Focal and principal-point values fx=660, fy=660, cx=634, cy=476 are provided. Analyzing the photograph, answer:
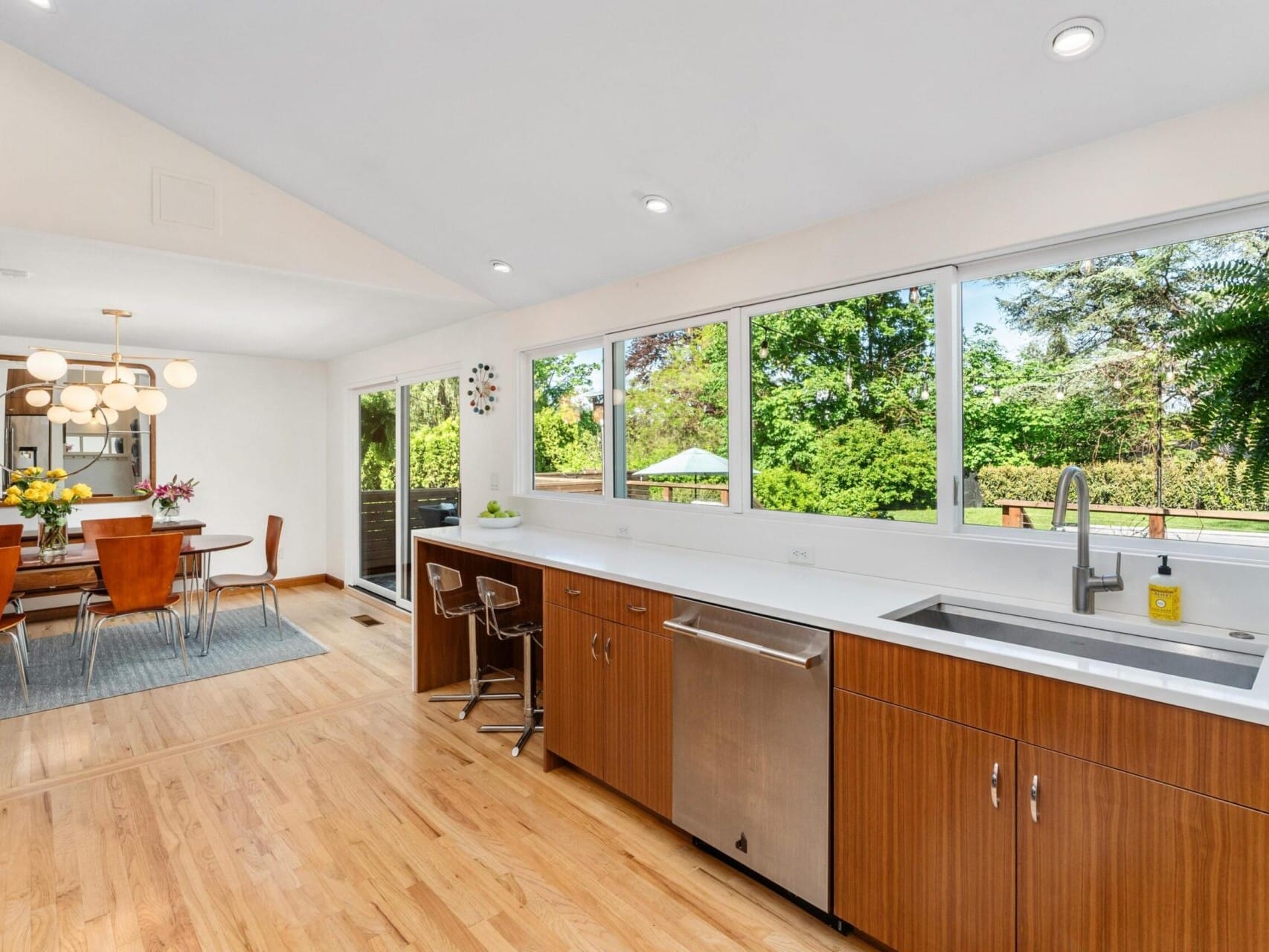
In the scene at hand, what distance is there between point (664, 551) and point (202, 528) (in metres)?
4.39

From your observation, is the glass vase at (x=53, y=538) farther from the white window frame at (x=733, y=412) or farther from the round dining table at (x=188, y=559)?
the white window frame at (x=733, y=412)

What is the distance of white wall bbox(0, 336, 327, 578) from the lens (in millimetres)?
5770

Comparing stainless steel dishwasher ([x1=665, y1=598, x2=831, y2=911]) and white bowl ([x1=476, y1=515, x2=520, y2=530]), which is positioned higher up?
white bowl ([x1=476, y1=515, x2=520, y2=530])

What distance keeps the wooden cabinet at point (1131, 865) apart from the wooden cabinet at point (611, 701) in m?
1.13

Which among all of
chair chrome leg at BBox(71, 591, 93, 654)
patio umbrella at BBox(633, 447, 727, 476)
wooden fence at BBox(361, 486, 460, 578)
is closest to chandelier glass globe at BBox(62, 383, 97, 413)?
chair chrome leg at BBox(71, 591, 93, 654)

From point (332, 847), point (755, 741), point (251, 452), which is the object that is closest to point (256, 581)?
point (251, 452)

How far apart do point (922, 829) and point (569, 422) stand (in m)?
2.80

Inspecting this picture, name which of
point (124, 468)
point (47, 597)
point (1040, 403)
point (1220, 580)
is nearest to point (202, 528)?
point (124, 468)

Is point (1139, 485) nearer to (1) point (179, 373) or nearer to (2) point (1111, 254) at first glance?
(2) point (1111, 254)

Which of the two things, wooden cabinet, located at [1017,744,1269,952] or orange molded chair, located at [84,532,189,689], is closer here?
wooden cabinet, located at [1017,744,1269,952]

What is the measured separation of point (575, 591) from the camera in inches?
104

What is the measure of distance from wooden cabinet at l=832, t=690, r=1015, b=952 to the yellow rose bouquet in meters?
4.73

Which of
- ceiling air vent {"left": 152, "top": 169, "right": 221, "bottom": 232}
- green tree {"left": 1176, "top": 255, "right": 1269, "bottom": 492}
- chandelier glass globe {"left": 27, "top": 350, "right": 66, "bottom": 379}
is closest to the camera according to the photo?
green tree {"left": 1176, "top": 255, "right": 1269, "bottom": 492}

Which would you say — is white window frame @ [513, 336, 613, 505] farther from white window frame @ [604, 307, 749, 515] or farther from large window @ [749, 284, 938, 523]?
large window @ [749, 284, 938, 523]
